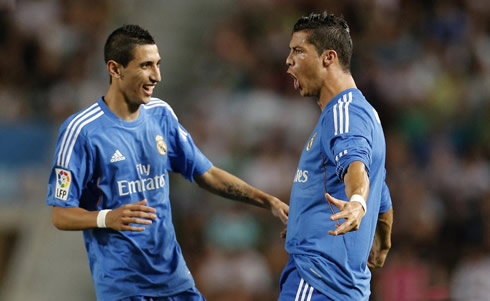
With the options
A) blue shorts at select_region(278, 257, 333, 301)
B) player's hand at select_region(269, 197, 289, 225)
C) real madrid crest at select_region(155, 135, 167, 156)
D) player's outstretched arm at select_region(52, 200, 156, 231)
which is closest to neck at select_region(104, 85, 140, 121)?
real madrid crest at select_region(155, 135, 167, 156)

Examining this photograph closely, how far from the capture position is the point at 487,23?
10836mm

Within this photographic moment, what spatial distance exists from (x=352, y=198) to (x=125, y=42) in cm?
204

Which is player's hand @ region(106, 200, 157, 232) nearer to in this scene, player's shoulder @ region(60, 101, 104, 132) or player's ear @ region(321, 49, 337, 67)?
player's shoulder @ region(60, 101, 104, 132)

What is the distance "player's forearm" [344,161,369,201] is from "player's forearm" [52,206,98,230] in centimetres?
166

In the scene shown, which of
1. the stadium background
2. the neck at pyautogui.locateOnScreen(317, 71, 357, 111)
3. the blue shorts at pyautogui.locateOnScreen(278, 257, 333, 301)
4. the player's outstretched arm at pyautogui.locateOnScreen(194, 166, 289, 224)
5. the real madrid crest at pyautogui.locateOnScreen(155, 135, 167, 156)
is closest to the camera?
the blue shorts at pyautogui.locateOnScreen(278, 257, 333, 301)

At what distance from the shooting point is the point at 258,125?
10125 millimetres

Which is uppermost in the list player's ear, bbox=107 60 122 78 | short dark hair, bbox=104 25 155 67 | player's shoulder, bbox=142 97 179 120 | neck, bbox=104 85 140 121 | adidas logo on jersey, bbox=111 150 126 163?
short dark hair, bbox=104 25 155 67

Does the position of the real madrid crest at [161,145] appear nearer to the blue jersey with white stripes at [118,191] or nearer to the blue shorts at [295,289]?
the blue jersey with white stripes at [118,191]

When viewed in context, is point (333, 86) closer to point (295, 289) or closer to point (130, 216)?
point (295, 289)

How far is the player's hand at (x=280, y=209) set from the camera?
5230 mm

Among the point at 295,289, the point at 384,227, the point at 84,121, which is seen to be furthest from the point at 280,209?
the point at 84,121

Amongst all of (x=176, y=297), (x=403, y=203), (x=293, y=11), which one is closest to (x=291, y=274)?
(x=176, y=297)

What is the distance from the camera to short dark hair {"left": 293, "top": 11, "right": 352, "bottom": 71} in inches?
180

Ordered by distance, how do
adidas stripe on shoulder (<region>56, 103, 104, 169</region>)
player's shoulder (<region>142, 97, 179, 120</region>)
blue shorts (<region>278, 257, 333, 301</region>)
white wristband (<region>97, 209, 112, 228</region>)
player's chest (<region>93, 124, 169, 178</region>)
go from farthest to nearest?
1. player's shoulder (<region>142, 97, 179, 120</region>)
2. player's chest (<region>93, 124, 169, 178</region>)
3. adidas stripe on shoulder (<region>56, 103, 104, 169</region>)
4. white wristband (<region>97, 209, 112, 228</region>)
5. blue shorts (<region>278, 257, 333, 301</region>)
